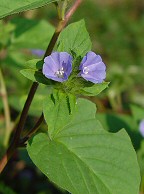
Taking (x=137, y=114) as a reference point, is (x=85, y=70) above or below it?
above

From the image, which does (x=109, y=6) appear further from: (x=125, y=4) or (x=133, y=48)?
(x=133, y=48)

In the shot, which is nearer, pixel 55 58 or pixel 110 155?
pixel 55 58

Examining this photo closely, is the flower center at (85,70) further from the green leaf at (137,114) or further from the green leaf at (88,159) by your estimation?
the green leaf at (137,114)

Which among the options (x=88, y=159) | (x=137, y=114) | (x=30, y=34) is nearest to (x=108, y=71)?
(x=137, y=114)

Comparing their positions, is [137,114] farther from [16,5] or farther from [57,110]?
[16,5]

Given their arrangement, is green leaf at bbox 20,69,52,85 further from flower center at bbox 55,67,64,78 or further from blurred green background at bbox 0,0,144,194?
blurred green background at bbox 0,0,144,194

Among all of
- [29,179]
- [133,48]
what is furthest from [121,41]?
[29,179]

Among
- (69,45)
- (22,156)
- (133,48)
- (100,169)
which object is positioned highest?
(69,45)
